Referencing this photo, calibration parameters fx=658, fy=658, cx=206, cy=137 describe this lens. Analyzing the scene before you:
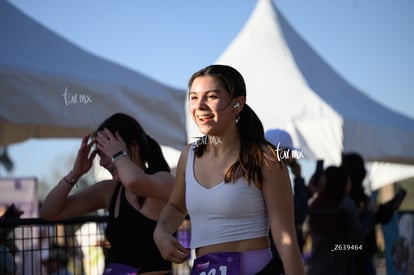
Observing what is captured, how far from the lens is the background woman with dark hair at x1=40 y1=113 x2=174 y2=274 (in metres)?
3.05

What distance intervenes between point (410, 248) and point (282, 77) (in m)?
2.87

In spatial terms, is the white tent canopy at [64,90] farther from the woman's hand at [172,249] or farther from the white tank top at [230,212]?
the white tank top at [230,212]

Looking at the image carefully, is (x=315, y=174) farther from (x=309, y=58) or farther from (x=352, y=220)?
(x=309, y=58)

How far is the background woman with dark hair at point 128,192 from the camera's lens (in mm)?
3049

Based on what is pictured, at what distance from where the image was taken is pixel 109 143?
3.13 meters

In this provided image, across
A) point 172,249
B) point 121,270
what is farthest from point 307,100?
point 172,249

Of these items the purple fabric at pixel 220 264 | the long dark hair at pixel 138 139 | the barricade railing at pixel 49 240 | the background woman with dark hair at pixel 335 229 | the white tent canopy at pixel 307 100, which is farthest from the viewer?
the white tent canopy at pixel 307 100

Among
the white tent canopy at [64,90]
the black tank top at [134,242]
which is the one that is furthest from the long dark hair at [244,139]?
the white tent canopy at [64,90]

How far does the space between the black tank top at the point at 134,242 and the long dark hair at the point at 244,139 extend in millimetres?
702

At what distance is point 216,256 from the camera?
235 cm

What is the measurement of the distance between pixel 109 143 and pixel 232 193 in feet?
3.26

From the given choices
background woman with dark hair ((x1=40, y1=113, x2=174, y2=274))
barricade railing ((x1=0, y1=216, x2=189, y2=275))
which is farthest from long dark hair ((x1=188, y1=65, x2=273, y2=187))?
barricade railing ((x1=0, y1=216, x2=189, y2=275))

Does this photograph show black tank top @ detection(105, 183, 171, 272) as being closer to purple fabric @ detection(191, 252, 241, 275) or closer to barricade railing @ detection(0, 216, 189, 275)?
barricade railing @ detection(0, 216, 189, 275)

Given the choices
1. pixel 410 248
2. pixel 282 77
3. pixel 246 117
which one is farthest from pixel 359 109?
pixel 246 117
